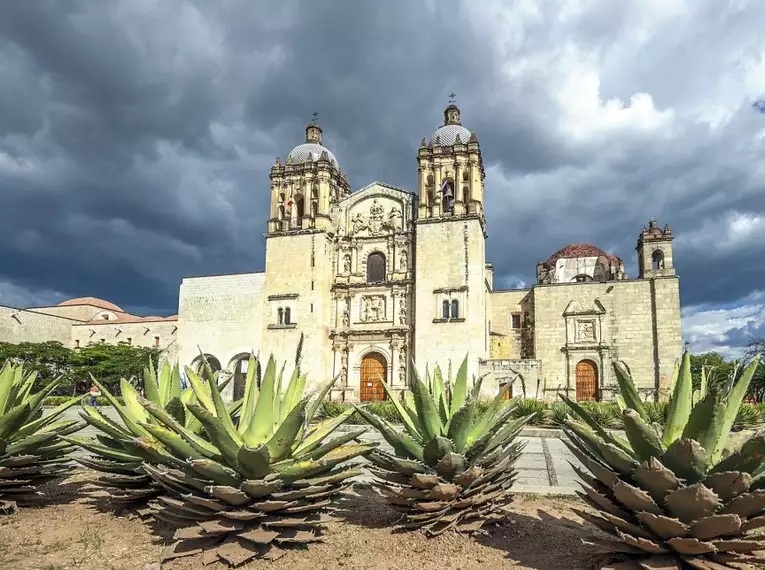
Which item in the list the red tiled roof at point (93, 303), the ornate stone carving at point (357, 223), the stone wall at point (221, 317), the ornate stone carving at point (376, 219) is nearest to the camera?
the stone wall at point (221, 317)

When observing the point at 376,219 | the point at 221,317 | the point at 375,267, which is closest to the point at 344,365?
the point at 375,267

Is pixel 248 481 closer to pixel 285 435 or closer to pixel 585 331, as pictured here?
pixel 285 435

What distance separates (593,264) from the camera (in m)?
29.2

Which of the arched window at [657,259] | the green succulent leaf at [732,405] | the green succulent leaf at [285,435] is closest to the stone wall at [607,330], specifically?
the arched window at [657,259]

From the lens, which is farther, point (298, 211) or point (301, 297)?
point (298, 211)

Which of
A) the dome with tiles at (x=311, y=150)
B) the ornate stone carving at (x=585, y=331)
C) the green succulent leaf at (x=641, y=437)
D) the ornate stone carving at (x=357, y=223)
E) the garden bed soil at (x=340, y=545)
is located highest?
the dome with tiles at (x=311, y=150)

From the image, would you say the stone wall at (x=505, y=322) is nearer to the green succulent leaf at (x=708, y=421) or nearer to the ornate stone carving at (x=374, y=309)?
the ornate stone carving at (x=374, y=309)

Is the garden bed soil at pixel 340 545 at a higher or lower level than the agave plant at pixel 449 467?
lower

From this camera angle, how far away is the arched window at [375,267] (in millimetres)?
26328

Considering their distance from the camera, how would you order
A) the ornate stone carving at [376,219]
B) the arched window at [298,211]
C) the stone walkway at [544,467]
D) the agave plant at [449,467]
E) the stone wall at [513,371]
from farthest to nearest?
the arched window at [298,211]
the ornate stone carving at [376,219]
the stone wall at [513,371]
the stone walkway at [544,467]
the agave plant at [449,467]

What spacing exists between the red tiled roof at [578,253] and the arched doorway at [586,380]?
747 centimetres

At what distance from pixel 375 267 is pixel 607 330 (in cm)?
1066

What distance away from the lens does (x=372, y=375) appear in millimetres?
24953

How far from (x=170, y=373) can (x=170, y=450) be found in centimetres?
145
